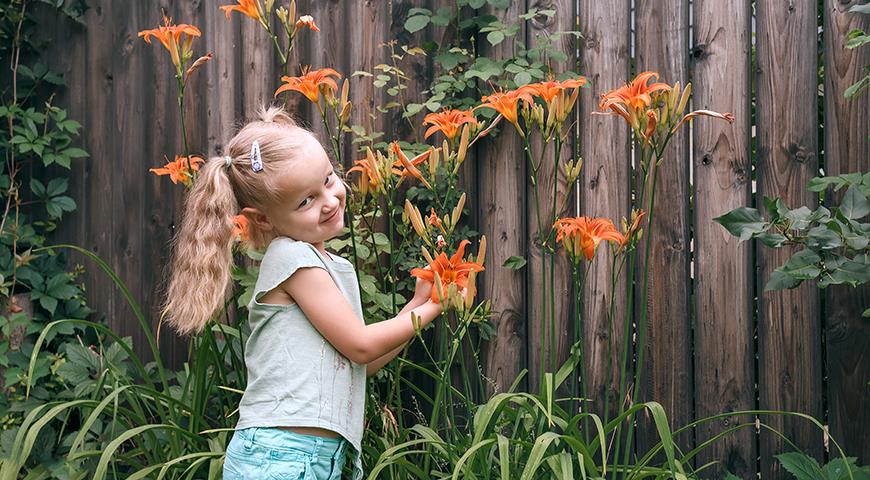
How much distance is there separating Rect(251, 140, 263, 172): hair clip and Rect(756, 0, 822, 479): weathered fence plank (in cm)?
149

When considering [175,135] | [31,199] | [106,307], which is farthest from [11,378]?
[175,135]

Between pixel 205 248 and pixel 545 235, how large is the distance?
117cm

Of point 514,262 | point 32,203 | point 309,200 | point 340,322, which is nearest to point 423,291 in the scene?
point 340,322

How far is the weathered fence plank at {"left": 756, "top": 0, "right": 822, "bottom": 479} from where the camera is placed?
8.11 ft

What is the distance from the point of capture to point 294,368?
182cm

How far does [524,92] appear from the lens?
187cm

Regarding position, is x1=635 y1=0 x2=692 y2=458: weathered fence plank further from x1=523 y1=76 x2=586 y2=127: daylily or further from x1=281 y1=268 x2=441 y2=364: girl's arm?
x1=281 y1=268 x2=441 y2=364: girl's arm

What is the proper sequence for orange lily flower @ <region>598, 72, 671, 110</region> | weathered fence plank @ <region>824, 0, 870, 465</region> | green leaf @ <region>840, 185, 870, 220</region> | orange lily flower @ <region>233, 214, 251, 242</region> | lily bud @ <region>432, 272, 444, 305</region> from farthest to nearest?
weathered fence plank @ <region>824, 0, 870, 465</region> → green leaf @ <region>840, 185, 870, 220</region> → orange lily flower @ <region>233, 214, 251, 242</region> → orange lily flower @ <region>598, 72, 671, 110</region> → lily bud @ <region>432, 272, 444, 305</region>

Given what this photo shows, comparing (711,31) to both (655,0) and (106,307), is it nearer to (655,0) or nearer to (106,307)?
(655,0)

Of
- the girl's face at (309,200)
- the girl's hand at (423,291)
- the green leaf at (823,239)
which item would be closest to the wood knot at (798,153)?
the green leaf at (823,239)

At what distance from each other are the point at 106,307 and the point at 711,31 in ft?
7.53

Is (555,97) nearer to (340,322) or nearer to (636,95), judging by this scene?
(636,95)

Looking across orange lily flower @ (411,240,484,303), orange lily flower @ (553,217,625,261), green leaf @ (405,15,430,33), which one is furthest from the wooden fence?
orange lily flower @ (411,240,484,303)

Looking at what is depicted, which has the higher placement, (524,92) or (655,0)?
(655,0)
